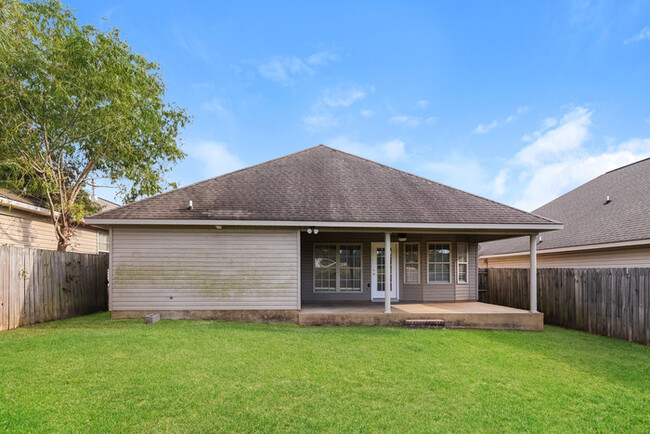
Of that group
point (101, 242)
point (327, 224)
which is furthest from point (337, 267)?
point (101, 242)

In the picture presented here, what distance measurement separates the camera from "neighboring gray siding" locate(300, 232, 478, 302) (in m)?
11.9

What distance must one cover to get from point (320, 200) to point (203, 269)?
12.2 ft

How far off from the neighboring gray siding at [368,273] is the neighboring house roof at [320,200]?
1.84 m

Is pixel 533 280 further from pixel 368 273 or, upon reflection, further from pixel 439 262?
pixel 368 273

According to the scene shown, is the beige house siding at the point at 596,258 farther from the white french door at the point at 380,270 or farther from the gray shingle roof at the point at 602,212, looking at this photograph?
the white french door at the point at 380,270

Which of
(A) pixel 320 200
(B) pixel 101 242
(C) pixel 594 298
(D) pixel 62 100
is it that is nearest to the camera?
(C) pixel 594 298

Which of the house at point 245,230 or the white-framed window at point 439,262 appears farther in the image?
the white-framed window at point 439,262

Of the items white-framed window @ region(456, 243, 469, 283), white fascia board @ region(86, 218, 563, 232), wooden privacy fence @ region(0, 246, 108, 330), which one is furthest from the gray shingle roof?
wooden privacy fence @ region(0, 246, 108, 330)

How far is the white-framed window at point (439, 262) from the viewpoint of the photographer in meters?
12.2

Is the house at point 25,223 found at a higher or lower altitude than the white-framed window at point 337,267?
higher

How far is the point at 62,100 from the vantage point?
10.4 m

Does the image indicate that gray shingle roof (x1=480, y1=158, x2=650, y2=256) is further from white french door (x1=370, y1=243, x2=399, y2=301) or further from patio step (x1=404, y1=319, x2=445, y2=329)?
patio step (x1=404, y1=319, x2=445, y2=329)

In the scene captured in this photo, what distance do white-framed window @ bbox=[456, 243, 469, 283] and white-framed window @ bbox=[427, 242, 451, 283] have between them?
36cm

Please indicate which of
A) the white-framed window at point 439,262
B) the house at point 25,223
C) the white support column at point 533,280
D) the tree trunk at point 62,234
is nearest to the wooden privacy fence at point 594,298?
the white support column at point 533,280
